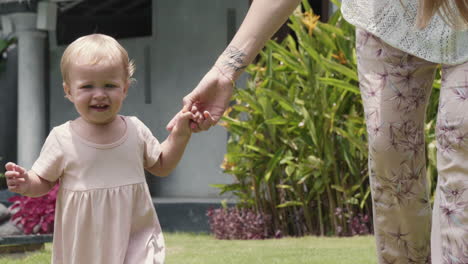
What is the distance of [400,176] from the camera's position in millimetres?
2707

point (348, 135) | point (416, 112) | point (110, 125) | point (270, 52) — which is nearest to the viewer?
point (416, 112)

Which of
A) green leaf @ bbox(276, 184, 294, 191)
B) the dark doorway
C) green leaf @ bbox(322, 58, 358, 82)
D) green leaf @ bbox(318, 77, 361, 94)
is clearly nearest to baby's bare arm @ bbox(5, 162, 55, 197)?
green leaf @ bbox(318, 77, 361, 94)

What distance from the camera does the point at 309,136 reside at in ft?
22.2

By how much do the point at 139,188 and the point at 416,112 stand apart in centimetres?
87

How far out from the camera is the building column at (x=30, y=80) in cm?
1295

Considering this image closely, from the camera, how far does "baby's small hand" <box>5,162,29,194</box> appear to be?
2.63 metres

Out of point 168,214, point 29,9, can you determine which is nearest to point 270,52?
point 168,214

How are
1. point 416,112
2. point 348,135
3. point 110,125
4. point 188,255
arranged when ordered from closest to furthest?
1. point 416,112
2. point 110,125
3. point 188,255
4. point 348,135

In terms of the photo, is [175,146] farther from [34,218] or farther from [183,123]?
[34,218]

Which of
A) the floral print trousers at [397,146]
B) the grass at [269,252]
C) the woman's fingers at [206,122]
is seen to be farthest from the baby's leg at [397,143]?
the grass at [269,252]

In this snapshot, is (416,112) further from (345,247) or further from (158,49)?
(158,49)

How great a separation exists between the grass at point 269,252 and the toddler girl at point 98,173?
2.35 metres

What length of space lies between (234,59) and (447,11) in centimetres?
75

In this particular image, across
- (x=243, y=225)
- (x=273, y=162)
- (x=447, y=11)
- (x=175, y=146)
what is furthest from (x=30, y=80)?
(x=447, y=11)
